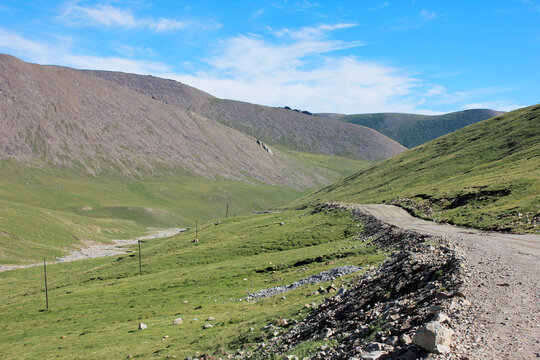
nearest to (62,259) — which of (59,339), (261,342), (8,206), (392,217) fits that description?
(8,206)

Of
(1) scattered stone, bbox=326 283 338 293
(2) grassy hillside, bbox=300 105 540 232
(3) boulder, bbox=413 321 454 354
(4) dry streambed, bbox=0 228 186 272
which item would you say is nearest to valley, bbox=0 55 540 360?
(3) boulder, bbox=413 321 454 354

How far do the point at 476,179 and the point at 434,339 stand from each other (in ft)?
290

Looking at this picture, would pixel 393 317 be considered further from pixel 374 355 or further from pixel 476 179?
pixel 476 179

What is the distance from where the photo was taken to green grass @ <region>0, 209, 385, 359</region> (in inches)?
1458

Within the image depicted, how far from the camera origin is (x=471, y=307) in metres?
17.8

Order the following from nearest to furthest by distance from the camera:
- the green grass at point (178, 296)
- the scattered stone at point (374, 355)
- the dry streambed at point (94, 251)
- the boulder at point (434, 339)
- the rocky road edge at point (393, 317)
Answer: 1. the boulder at point (434, 339)
2. the rocky road edge at point (393, 317)
3. the scattered stone at point (374, 355)
4. the green grass at point (178, 296)
5. the dry streambed at point (94, 251)

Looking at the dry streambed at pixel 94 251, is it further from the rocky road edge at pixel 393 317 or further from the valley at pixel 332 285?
the rocky road edge at pixel 393 317

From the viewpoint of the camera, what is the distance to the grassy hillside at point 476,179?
57906 mm

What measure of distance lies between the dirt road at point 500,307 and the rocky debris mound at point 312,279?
13.3 metres

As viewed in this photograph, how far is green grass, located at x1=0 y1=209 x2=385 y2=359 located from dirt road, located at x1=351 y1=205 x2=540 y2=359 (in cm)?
1322

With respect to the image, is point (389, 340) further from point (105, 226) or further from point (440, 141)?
point (105, 226)

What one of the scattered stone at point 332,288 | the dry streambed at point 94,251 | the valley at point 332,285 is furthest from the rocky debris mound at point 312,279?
the dry streambed at point 94,251

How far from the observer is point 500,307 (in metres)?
18.1

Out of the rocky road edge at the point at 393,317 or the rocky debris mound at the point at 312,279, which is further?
the rocky debris mound at the point at 312,279
